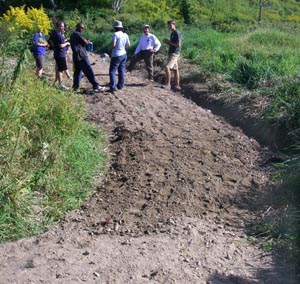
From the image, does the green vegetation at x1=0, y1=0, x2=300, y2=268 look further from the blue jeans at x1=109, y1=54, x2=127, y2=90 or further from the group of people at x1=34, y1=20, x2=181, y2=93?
the blue jeans at x1=109, y1=54, x2=127, y2=90

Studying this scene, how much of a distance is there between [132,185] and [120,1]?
→ 28.7 metres

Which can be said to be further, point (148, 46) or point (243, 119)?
point (148, 46)

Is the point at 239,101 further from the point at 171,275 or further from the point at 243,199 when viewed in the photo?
the point at 171,275

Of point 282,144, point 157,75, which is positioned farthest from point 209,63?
point 282,144

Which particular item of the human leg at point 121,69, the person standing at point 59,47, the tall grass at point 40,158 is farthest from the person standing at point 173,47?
the tall grass at point 40,158

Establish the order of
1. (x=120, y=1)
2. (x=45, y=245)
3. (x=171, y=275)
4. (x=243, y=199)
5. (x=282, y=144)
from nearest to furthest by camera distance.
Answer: (x=171, y=275) → (x=45, y=245) → (x=243, y=199) → (x=282, y=144) → (x=120, y=1)

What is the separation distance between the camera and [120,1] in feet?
111

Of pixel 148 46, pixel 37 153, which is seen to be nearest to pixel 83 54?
pixel 148 46

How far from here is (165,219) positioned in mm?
5723

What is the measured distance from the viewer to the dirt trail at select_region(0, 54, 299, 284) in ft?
15.8

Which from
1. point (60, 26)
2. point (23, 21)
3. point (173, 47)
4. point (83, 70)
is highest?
point (23, 21)

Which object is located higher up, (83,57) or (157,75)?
(83,57)

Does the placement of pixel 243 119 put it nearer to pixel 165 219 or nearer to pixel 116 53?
pixel 116 53

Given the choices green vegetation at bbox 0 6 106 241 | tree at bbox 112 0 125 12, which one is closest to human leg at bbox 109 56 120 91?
green vegetation at bbox 0 6 106 241
